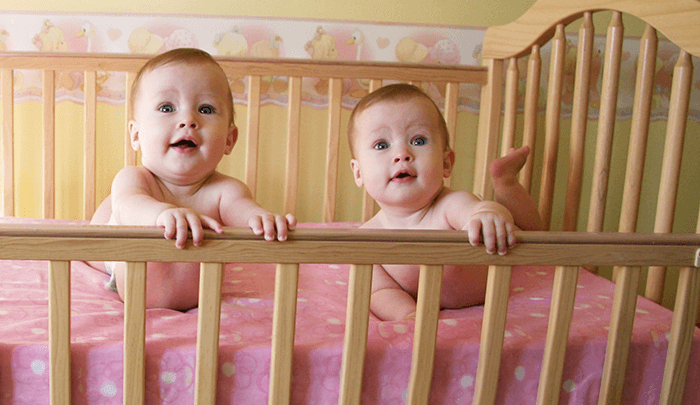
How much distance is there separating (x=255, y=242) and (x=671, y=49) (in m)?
1.43

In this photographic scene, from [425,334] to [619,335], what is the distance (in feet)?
0.86

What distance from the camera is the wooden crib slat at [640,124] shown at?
116cm

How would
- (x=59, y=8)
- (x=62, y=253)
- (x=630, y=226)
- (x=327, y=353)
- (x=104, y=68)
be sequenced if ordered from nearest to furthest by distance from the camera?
(x=62, y=253) < (x=327, y=353) < (x=630, y=226) < (x=104, y=68) < (x=59, y=8)

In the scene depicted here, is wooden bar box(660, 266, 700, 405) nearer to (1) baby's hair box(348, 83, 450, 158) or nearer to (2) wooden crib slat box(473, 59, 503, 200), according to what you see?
(1) baby's hair box(348, 83, 450, 158)

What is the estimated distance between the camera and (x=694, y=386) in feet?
2.93

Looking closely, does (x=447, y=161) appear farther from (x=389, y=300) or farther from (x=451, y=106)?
(x=451, y=106)

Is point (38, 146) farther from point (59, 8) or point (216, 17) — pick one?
point (216, 17)

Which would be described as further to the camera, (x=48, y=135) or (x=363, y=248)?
(x=48, y=135)

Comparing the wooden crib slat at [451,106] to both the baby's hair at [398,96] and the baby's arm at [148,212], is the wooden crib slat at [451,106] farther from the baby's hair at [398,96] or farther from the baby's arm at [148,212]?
the baby's arm at [148,212]

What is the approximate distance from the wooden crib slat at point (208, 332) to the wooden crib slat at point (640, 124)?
84 centimetres

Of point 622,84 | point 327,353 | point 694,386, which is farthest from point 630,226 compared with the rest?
point 327,353

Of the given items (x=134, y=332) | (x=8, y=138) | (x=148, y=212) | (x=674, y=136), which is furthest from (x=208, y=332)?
(x=8, y=138)

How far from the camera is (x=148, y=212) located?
835 mm

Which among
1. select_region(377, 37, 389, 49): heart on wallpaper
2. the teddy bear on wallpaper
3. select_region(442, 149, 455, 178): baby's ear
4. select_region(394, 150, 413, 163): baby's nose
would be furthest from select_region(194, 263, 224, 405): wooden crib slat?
the teddy bear on wallpaper
